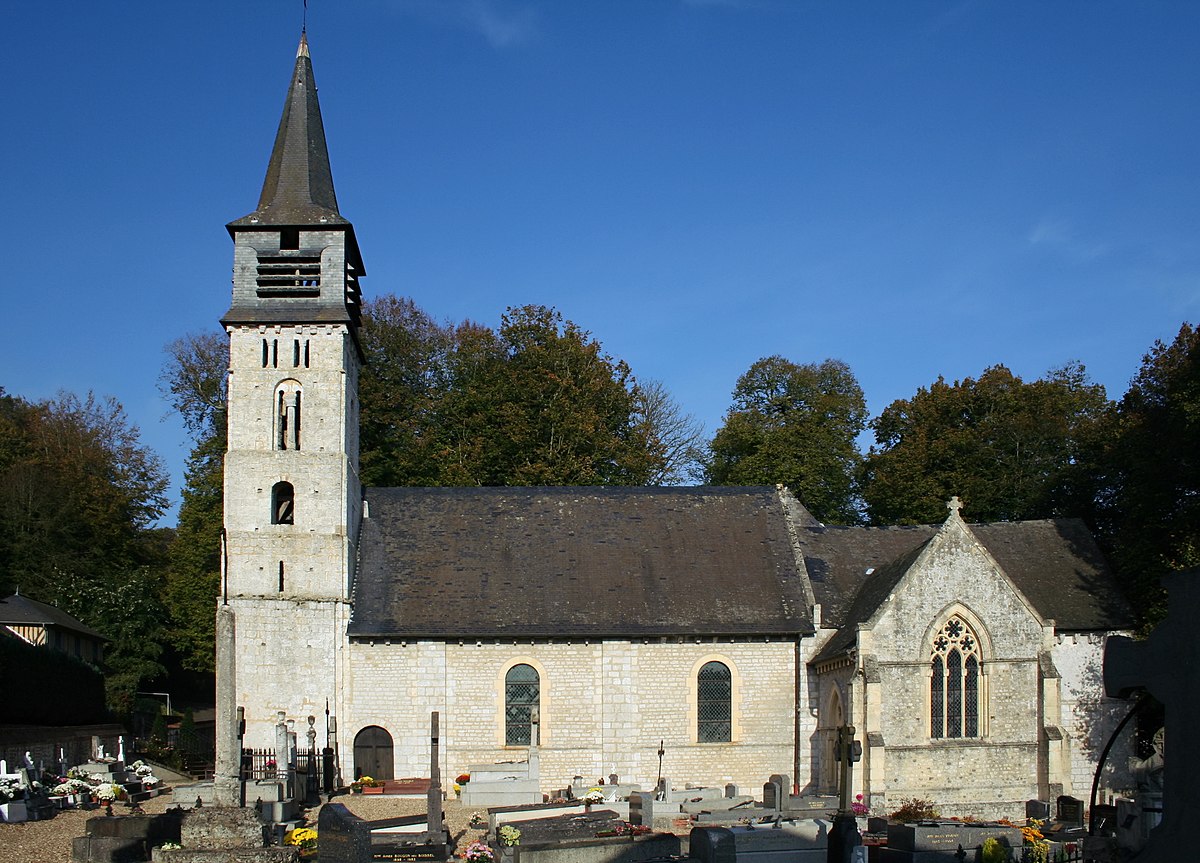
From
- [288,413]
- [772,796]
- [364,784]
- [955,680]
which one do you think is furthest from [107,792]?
[955,680]

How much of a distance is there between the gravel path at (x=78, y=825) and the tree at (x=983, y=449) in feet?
81.1

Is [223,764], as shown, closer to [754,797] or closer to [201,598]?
[754,797]

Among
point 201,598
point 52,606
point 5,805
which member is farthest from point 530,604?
point 52,606

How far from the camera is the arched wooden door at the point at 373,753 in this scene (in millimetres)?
30109

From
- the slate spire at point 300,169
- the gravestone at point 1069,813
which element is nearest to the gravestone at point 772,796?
the gravestone at point 1069,813

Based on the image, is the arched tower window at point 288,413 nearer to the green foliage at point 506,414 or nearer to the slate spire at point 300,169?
the slate spire at point 300,169

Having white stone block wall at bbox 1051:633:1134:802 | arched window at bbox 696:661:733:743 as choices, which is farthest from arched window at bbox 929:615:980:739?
arched window at bbox 696:661:733:743

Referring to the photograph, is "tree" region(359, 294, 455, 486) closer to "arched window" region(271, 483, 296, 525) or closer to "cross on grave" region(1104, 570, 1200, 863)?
"arched window" region(271, 483, 296, 525)

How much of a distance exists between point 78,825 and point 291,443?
11.2m

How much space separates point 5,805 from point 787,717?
1807 centimetres

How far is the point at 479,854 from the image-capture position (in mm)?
19453

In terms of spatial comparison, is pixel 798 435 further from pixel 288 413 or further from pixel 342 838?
pixel 342 838

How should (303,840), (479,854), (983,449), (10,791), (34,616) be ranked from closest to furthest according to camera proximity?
(479,854) → (303,840) → (10,791) → (34,616) → (983,449)

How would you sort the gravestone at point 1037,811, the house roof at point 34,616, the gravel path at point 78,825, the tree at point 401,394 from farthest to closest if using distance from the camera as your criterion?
the tree at point 401,394
the house roof at point 34,616
the gravestone at point 1037,811
the gravel path at point 78,825
